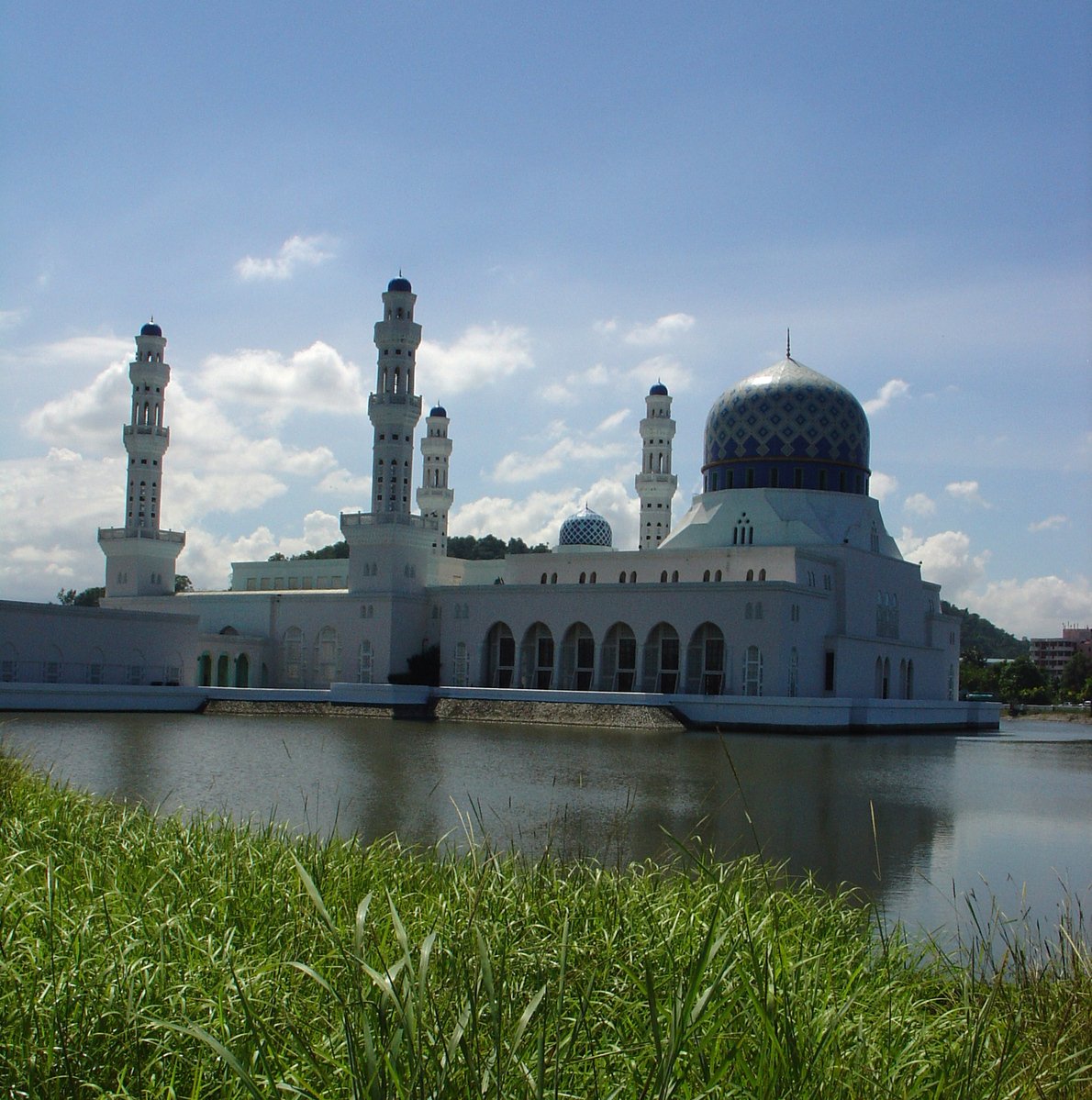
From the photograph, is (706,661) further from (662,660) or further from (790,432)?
(790,432)

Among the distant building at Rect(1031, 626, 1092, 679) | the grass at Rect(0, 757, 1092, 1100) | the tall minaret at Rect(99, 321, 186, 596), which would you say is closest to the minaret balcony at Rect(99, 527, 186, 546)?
the tall minaret at Rect(99, 321, 186, 596)

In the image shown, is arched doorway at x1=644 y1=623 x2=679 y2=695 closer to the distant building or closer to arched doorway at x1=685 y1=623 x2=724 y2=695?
arched doorway at x1=685 y1=623 x2=724 y2=695

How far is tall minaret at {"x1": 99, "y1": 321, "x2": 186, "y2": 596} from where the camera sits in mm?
39344

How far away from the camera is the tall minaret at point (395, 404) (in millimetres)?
35750

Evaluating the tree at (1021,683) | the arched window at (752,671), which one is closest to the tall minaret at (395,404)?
the arched window at (752,671)

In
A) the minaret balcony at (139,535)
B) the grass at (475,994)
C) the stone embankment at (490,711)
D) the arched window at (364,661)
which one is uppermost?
the minaret balcony at (139,535)

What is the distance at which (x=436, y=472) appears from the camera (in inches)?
1825

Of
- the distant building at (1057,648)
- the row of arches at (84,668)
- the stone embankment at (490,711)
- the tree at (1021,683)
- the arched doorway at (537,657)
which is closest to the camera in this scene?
the stone embankment at (490,711)

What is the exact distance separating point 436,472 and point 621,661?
14.8 m

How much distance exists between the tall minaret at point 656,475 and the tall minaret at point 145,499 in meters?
15.3

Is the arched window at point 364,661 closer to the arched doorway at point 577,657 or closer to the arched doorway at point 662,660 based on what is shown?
the arched doorway at point 577,657

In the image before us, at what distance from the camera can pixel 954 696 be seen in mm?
42281

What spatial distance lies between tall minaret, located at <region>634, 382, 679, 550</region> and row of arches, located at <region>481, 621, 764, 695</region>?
28.6 feet

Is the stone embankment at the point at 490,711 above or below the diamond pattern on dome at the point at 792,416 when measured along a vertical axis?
below
